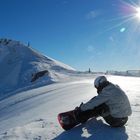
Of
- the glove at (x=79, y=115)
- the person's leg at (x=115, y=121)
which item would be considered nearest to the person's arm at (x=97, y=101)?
the glove at (x=79, y=115)

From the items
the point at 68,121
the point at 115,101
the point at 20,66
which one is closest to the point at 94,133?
the point at 68,121

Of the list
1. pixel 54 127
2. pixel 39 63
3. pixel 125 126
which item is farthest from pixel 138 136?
pixel 39 63

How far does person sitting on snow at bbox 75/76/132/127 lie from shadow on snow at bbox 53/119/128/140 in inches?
8.6

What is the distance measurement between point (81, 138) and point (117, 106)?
1232 millimetres

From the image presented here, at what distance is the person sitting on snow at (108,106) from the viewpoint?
7.49 meters

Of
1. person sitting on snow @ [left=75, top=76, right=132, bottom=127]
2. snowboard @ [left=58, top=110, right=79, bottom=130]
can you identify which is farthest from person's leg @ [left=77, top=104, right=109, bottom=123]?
snowboard @ [left=58, top=110, right=79, bottom=130]

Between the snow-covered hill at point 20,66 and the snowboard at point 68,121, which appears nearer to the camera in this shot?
the snowboard at point 68,121

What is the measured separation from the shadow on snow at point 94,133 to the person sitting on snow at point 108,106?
22cm

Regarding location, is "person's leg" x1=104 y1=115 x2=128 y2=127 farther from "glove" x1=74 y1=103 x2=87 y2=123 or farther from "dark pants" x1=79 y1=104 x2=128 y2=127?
"glove" x1=74 y1=103 x2=87 y2=123

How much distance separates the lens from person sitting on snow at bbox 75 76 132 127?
7.49 meters

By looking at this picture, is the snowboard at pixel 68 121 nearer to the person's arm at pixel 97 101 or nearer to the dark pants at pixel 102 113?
the dark pants at pixel 102 113

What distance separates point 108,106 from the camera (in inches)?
298

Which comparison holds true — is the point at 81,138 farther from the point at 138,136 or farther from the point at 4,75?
the point at 4,75

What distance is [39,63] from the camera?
221ft
